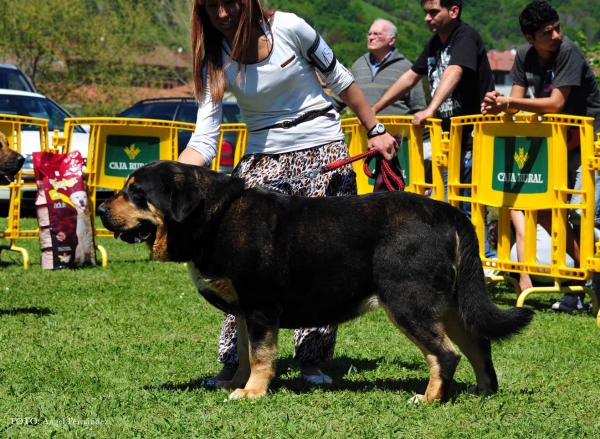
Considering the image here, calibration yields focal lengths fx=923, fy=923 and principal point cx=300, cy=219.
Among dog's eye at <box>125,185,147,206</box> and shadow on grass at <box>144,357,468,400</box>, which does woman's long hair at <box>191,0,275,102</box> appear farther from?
shadow on grass at <box>144,357,468,400</box>

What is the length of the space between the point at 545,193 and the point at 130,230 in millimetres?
4101

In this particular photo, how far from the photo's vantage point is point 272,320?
453 cm

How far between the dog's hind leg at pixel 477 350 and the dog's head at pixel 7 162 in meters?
4.82

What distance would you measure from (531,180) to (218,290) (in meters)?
3.81

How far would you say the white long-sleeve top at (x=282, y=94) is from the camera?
484 centimetres

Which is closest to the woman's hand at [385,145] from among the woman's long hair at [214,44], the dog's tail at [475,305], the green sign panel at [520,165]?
the dog's tail at [475,305]

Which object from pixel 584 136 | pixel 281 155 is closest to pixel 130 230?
pixel 281 155

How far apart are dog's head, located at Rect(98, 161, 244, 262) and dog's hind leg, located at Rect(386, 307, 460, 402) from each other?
101cm

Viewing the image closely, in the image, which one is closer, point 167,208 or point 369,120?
point 167,208

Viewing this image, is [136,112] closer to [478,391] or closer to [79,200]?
[79,200]

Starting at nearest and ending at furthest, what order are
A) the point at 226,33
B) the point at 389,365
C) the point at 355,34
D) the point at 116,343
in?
the point at 226,33 < the point at 389,365 < the point at 116,343 < the point at 355,34

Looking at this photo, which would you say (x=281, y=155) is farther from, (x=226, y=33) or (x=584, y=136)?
(x=584, y=136)

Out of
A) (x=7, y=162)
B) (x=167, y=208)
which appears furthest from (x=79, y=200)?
(x=167, y=208)

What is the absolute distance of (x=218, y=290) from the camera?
4.51 metres
